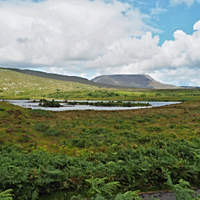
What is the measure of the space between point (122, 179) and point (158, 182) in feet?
6.77

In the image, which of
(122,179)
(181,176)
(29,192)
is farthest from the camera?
(181,176)

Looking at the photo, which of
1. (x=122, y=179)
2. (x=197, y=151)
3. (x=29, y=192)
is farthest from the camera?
(x=197, y=151)

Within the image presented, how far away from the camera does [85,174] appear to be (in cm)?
864

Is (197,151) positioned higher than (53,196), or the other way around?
(197,151)

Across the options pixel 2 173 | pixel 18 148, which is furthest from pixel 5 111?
pixel 2 173

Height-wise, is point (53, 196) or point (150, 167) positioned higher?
point (150, 167)

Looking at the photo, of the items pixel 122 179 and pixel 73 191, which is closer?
pixel 73 191

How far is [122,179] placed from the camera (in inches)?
332

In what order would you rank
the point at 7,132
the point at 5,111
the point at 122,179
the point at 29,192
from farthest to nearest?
the point at 5,111 < the point at 7,132 < the point at 122,179 < the point at 29,192

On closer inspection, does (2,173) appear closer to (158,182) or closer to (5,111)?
(158,182)

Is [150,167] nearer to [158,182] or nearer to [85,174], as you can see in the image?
[158,182]

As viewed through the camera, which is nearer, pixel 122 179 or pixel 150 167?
pixel 122 179

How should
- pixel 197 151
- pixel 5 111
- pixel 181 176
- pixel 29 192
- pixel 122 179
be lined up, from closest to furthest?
pixel 29 192 < pixel 122 179 < pixel 181 176 < pixel 197 151 < pixel 5 111

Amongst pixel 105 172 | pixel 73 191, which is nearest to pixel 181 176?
pixel 105 172
